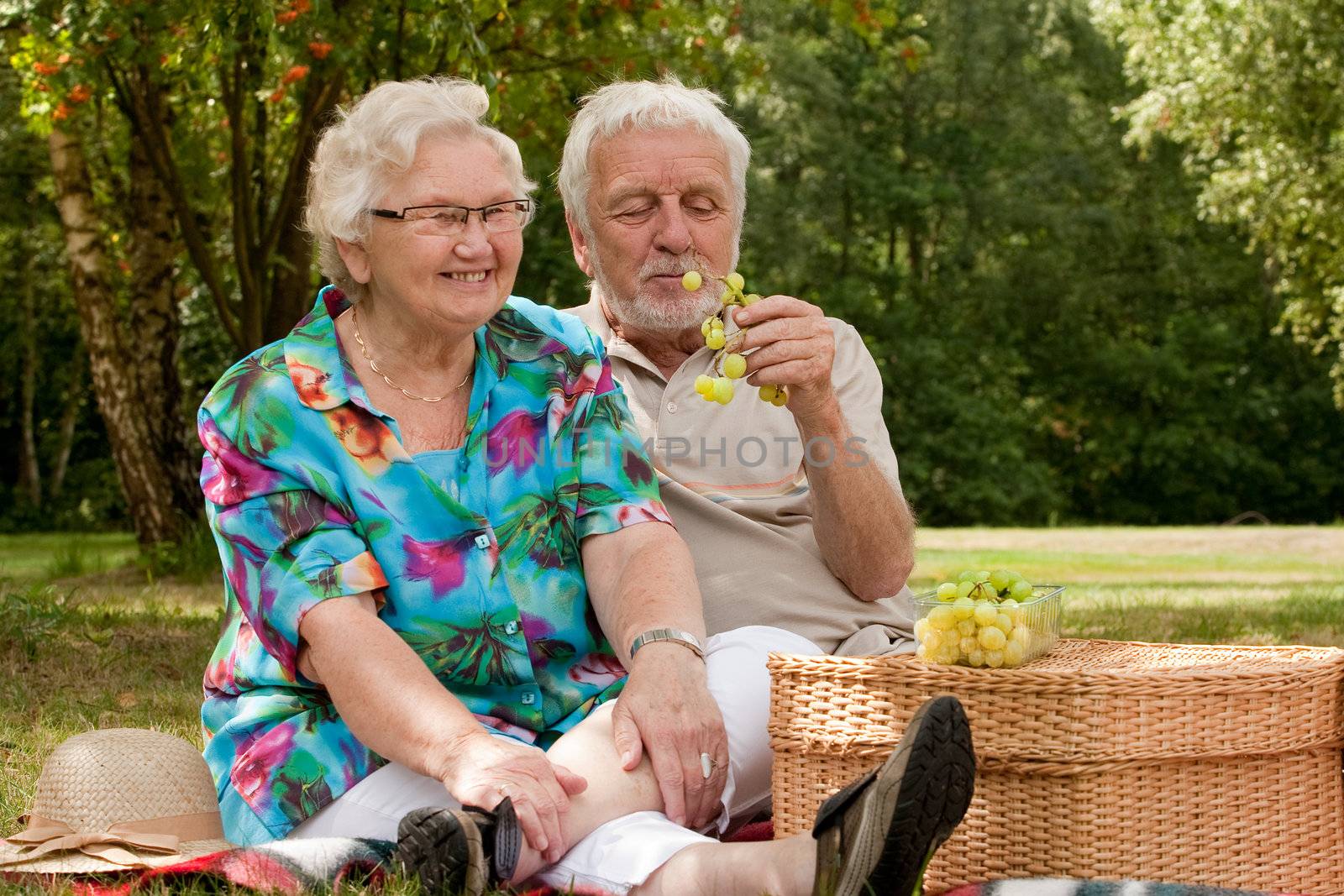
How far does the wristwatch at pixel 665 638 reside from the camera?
279 centimetres

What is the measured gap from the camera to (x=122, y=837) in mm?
2721

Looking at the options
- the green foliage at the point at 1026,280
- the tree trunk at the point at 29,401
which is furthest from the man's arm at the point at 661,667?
the green foliage at the point at 1026,280

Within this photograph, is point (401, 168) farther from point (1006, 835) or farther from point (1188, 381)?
point (1188, 381)

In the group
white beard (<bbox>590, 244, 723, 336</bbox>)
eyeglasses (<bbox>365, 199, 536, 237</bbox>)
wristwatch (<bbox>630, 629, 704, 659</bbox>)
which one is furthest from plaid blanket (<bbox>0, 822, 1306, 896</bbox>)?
white beard (<bbox>590, 244, 723, 336</bbox>)

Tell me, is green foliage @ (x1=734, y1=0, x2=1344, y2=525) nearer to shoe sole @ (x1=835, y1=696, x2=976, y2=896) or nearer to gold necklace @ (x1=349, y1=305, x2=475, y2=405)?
gold necklace @ (x1=349, y1=305, x2=475, y2=405)

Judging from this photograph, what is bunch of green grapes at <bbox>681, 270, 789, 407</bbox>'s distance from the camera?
110 inches

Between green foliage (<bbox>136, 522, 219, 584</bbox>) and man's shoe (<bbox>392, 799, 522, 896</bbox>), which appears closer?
man's shoe (<bbox>392, 799, 522, 896</bbox>)

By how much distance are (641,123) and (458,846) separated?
190 centimetres

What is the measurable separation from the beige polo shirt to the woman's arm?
850mm

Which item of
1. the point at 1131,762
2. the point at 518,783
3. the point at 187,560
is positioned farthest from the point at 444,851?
the point at 187,560

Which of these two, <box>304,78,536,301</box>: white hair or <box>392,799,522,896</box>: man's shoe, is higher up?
<box>304,78,536,301</box>: white hair

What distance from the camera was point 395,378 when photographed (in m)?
2.99

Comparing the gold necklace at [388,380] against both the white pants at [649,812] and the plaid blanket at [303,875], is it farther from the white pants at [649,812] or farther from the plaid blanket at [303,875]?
the plaid blanket at [303,875]

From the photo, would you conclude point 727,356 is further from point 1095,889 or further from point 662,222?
point 1095,889
